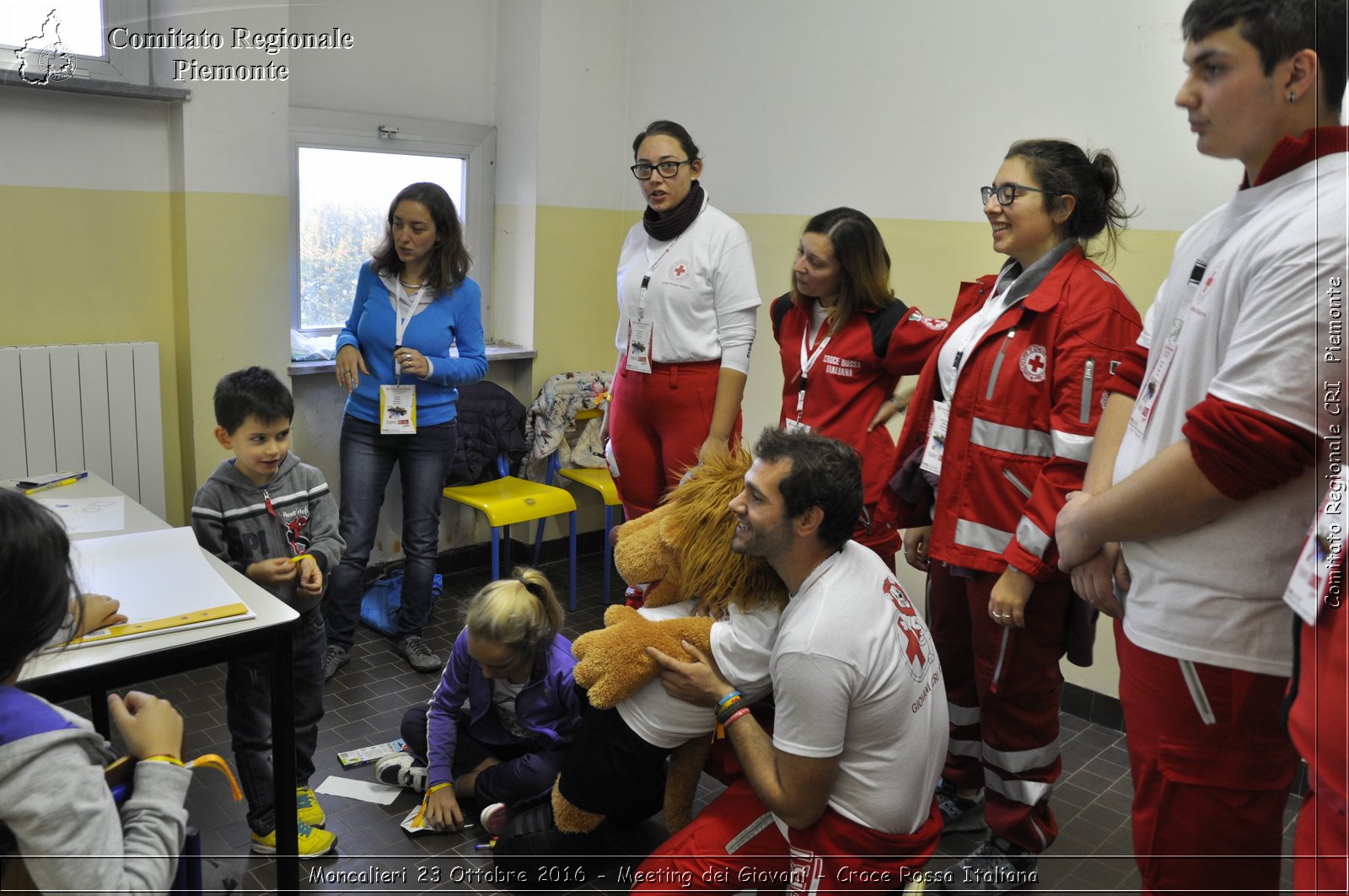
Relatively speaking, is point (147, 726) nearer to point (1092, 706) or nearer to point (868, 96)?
point (1092, 706)

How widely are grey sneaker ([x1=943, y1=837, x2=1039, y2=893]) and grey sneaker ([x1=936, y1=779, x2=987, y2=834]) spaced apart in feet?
0.82

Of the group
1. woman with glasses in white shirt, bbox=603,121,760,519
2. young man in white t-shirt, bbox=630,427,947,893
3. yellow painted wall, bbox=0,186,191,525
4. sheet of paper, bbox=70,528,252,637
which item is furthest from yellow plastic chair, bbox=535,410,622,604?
young man in white t-shirt, bbox=630,427,947,893

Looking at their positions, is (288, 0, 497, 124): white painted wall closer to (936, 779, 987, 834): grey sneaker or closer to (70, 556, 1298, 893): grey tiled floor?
(70, 556, 1298, 893): grey tiled floor

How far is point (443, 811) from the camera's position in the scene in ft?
8.68

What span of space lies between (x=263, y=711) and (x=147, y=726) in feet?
3.63

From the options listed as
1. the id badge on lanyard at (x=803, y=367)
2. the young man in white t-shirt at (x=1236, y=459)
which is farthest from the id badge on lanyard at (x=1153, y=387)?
the id badge on lanyard at (x=803, y=367)

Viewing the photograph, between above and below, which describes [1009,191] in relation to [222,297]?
above

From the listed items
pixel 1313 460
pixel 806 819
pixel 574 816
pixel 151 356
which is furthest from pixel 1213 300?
pixel 151 356

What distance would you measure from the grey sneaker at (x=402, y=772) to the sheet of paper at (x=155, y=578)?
0.90m

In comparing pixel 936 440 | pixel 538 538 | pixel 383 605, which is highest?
pixel 936 440

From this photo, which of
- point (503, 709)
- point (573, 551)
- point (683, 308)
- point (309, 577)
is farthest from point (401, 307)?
point (503, 709)

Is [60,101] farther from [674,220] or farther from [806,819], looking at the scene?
[806,819]

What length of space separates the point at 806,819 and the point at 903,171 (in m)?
2.62

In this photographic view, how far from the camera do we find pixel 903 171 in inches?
150
